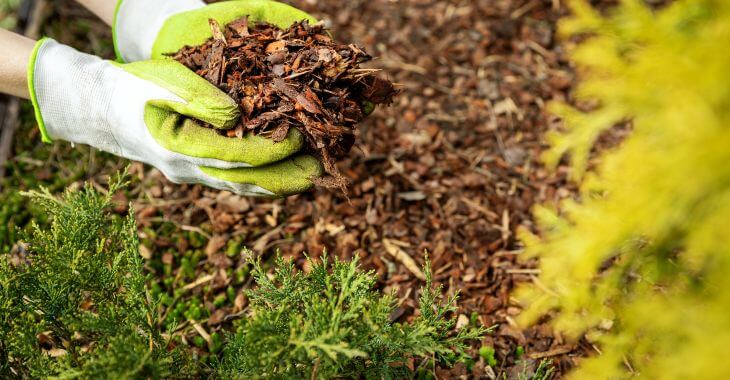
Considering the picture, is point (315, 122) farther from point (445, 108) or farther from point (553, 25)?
point (553, 25)

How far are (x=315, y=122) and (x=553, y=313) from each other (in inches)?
67.9

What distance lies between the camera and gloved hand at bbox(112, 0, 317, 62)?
106 inches

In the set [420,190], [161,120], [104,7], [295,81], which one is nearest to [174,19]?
[104,7]

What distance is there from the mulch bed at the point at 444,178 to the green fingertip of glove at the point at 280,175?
0.41 meters

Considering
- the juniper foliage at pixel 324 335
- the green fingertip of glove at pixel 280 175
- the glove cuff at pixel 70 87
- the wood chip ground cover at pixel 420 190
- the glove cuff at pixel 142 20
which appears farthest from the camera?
the wood chip ground cover at pixel 420 190

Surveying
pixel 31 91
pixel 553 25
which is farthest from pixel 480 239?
pixel 31 91

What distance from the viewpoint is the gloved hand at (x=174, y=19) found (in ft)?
8.84

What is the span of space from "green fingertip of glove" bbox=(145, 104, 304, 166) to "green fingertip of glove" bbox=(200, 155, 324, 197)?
0.21 ft

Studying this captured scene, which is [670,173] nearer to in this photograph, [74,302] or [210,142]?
[210,142]

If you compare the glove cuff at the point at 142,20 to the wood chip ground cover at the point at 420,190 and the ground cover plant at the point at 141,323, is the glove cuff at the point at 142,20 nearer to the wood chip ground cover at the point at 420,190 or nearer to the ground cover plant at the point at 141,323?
the wood chip ground cover at the point at 420,190

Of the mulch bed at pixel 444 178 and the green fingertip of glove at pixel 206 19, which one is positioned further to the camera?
the mulch bed at pixel 444 178

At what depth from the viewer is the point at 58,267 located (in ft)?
6.47

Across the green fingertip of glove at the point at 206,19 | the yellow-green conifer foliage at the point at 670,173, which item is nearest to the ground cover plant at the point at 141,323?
the yellow-green conifer foliage at the point at 670,173

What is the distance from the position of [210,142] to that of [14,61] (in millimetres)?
1166
